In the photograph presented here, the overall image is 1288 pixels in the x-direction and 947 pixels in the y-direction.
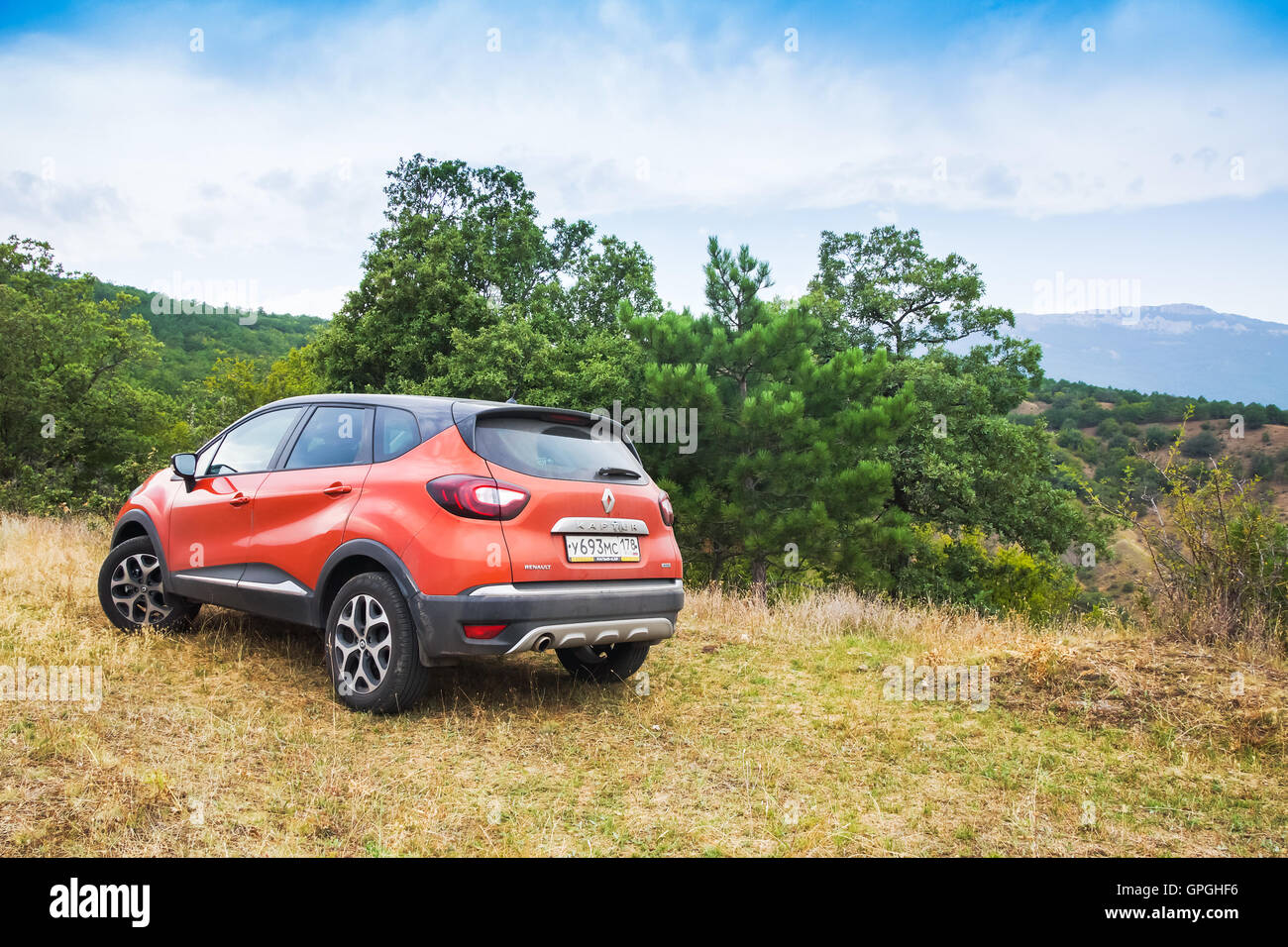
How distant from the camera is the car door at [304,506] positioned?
469cm

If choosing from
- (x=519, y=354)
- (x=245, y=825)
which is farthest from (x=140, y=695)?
(x=519, y=354)

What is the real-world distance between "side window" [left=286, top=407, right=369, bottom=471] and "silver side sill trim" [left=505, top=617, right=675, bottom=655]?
147 centimetres

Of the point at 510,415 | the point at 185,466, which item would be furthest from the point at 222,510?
the point at 510,415

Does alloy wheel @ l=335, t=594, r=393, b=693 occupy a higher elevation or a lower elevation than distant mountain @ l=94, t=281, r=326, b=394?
lower

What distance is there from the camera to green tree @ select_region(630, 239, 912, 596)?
16.2 metres

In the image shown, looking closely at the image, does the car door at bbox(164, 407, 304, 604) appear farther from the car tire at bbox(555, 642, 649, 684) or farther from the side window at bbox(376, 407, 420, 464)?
the car tire at bbox(555, 642, 649, 684)

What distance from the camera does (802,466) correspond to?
53.2ft

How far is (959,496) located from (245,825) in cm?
2293

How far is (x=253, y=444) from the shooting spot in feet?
18.5

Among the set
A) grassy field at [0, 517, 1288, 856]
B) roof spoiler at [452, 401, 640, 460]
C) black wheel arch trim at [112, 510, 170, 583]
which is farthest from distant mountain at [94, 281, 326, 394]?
roof spoiler at [452, 401, 640, 460]

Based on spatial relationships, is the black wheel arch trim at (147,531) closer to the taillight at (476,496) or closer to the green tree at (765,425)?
the taillight at (476,496)

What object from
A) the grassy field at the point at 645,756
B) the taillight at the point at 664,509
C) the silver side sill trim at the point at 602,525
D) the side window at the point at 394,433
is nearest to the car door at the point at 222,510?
the grassy field at the point at 645,756
